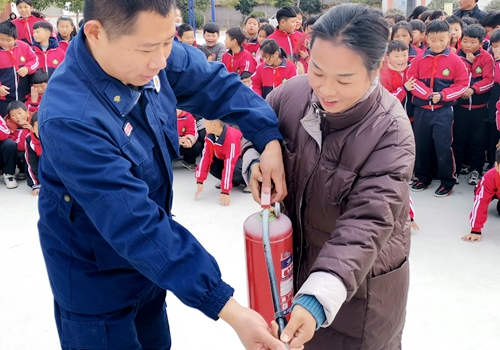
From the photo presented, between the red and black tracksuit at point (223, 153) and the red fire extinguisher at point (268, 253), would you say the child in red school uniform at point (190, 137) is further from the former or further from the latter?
the red fire extinguisher at point (268, 253)

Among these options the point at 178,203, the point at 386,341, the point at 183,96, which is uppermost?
the point at 183,96

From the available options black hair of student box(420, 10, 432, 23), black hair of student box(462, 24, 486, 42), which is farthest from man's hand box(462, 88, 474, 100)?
black hair of student box(420, 10, 432, 23)

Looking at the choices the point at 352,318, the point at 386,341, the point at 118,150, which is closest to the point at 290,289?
the point at 352,318

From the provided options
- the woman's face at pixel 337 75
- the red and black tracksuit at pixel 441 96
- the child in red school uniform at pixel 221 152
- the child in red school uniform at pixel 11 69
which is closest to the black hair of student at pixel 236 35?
the child in red school uniform at pixel 221 152

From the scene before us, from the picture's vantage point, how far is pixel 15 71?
20.1ft

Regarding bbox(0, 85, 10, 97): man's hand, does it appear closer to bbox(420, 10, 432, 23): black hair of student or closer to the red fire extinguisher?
the red fire extinguisher

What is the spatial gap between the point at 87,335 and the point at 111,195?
20.8 inches

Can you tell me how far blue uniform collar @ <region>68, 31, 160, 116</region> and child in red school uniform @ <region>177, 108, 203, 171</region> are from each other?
424cm

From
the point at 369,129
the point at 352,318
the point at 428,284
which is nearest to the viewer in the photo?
the point at 369,129

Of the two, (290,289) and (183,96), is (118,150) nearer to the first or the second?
(183,96)

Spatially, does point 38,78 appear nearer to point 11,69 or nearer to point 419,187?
point 11,69

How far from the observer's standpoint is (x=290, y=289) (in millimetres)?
1663

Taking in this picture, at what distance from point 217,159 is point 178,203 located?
64 centimetres

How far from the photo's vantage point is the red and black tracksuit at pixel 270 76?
19.2 ft
